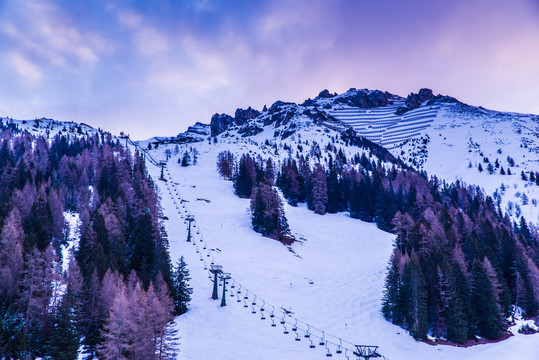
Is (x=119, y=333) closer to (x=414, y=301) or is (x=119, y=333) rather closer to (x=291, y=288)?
(x=291, y=288)

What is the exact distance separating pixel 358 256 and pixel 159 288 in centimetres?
4759

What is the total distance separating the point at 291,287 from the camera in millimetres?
53156

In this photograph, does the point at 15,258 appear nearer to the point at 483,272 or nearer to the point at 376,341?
the point at 376,341

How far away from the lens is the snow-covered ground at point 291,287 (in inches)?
1388

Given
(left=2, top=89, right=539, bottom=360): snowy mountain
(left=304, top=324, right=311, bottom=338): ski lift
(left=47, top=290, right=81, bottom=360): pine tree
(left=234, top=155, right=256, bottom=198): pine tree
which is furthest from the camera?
(left=234, top=155, right=256, bottom=198): pine tree

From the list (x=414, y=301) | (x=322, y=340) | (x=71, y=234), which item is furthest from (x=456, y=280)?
(x=71, y=234)

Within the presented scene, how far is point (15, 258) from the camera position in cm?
3722

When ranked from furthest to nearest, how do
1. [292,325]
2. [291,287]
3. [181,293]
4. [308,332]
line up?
[291,287], [181,293], [292,325], [308,332]

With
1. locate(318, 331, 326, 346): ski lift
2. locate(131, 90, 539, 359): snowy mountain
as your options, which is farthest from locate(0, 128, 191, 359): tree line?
locate(318, 331, 326, 346): ski lift

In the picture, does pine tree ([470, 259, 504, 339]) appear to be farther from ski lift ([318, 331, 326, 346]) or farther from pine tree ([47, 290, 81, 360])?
pine tree ([47, 290, 81, 360])

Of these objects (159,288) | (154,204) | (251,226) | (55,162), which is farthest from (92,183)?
(159,288)

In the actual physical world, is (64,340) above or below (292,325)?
above

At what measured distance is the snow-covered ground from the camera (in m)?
35.2

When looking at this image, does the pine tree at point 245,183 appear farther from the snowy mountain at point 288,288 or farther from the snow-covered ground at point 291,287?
the snow-covered ground at point 291,287
